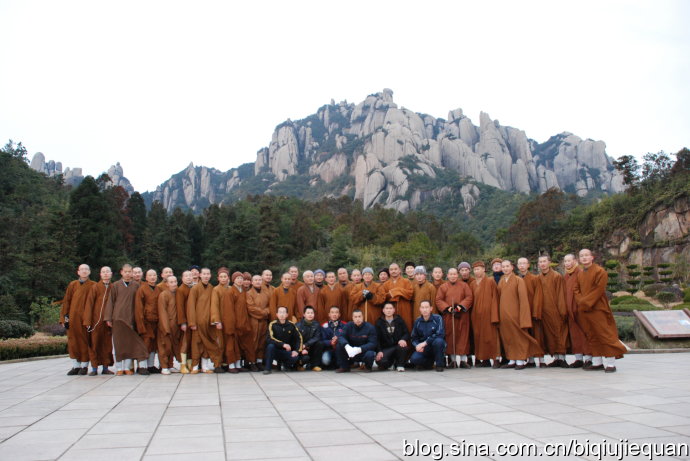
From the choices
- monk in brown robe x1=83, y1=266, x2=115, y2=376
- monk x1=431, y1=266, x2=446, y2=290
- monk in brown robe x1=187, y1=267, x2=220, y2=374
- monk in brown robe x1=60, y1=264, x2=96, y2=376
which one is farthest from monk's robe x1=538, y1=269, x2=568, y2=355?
monk in brown robe x1=60, y1=264, x2=96, y2=376

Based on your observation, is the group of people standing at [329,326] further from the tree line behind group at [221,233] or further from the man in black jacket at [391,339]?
the tree line behind group at [221,233]

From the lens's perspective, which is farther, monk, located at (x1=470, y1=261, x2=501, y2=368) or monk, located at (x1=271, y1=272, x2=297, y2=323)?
monk, located at (x1=271, y1=272, x2=297, y2=323)

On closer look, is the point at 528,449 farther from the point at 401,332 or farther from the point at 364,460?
the point at 401,332

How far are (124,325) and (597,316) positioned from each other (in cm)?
723

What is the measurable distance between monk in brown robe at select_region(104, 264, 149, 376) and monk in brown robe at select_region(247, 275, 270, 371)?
1742 millimetres

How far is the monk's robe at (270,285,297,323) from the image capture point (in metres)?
9.13

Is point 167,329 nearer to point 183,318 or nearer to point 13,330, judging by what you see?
point 183,318

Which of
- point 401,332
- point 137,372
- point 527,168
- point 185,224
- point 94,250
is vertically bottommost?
point 137,372

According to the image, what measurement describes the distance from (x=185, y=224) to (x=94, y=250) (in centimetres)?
1540

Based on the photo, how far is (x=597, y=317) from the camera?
780 cm

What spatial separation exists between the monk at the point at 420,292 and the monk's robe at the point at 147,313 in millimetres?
4318

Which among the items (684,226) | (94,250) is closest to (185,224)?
(94,250)

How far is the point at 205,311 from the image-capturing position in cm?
865

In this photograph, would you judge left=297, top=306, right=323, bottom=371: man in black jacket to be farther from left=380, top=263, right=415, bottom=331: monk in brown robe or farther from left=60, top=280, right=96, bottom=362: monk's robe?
left=60, top=280, right=96, bottom=362: monk's robe
